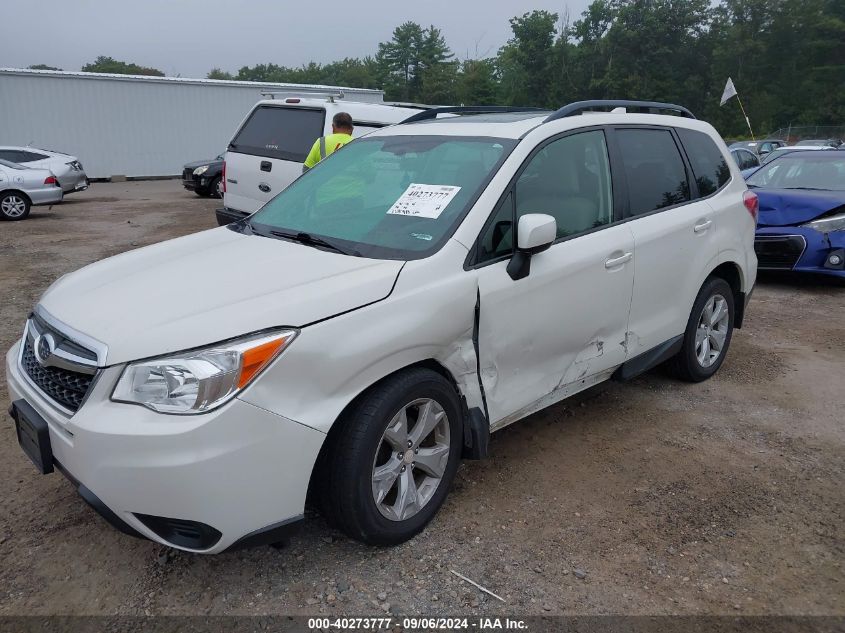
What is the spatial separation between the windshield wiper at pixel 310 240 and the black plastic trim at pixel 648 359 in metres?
1.85

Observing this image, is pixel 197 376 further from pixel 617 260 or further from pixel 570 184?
pixel 617 260

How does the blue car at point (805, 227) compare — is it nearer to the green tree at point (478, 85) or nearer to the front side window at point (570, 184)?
the front side window at point (570, 184)

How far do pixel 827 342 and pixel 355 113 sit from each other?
18.6ft

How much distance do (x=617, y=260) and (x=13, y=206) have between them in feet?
43.8

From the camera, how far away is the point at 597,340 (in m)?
3.68

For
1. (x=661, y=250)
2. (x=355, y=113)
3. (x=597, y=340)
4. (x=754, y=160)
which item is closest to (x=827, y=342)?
(x=661, y=250)

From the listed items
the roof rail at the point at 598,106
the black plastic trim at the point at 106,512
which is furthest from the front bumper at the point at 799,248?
the black plastic trim at the point at 106,512

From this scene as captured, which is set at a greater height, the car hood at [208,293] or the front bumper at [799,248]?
the car hood at [208,293]

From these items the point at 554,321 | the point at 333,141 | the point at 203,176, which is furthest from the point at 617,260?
the point at 203,176

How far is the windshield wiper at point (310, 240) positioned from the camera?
3061 mm

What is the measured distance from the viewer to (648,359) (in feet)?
13.5

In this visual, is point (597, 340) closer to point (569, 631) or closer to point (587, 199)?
point (587, 199)

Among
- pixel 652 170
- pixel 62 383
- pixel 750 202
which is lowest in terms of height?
pixel 62 383

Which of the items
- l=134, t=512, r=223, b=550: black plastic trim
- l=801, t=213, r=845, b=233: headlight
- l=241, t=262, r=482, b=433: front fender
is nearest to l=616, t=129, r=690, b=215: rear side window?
l=241, t=262, r=482, b=433: front fender
